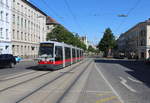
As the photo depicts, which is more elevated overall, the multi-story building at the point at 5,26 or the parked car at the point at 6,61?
the multi-story building at the point at 5,26

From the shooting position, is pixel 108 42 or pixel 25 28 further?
pixel 108 42

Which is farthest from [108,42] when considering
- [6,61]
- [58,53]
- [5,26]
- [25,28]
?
[58,53]

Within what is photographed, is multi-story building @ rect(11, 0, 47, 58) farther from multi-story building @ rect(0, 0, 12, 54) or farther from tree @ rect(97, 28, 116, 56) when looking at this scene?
tree @ rect(97, 28, 116, 56)

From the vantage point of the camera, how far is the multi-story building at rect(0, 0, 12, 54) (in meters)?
46.2

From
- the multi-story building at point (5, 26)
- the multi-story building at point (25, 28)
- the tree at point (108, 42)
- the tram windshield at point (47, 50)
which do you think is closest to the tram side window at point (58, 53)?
the tram windshield at point (47, 50)

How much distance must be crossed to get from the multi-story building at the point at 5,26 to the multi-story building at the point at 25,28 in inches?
98.8

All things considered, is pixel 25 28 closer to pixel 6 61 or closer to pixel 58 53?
pixel 6 61

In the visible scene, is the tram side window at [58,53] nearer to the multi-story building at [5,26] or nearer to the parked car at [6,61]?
the parked car at [6,61]

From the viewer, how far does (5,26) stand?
47969 millimetres

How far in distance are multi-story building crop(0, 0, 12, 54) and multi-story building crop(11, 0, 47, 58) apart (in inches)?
98.8

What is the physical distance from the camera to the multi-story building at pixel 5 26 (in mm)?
46250

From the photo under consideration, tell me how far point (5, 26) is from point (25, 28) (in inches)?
506

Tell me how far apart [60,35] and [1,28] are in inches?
870

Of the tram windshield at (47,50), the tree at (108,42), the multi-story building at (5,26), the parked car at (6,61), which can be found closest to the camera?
the tram windshield at (47,50)
